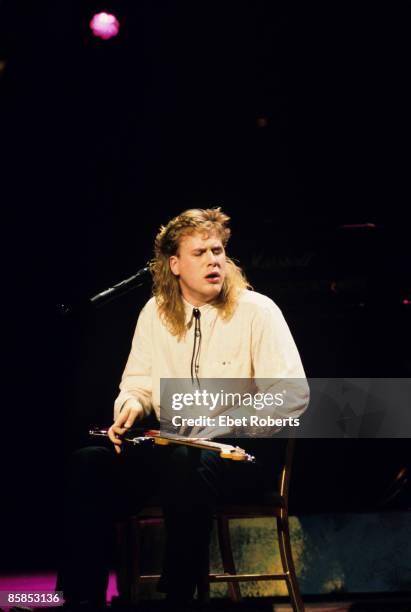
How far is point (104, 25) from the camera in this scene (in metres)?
4.25

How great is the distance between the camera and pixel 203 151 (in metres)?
4.51

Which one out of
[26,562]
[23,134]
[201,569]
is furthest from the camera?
[23,134]

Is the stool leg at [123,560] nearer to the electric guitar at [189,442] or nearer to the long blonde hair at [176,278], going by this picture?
the electric guitar at [189,442]

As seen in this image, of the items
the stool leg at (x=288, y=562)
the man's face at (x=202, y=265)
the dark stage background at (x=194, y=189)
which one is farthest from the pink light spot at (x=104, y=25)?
the stool leg at (x=288, y=562)

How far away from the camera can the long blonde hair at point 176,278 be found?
123 inches

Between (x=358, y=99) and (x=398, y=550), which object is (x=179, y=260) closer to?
(x=398, y=550)

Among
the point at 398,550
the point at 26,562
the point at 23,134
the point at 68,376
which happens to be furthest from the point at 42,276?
the point at 398,550

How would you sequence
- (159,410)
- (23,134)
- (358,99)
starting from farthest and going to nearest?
(358,99) < (23,134) < (159,410)

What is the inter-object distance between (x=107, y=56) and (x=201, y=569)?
3.14 metres

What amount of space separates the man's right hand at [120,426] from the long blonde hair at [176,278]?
0.47m

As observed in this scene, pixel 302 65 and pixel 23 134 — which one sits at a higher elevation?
pixel 302 65

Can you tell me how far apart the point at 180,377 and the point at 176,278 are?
0.46 m

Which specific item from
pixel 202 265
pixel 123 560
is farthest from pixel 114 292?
pixel 123 560

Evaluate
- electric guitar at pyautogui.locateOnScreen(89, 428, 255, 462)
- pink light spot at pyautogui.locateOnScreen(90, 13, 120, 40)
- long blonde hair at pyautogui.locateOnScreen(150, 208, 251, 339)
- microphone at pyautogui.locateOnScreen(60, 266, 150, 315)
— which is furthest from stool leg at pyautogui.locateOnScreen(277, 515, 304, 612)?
pink light spot at pyautogui.locateOnScreen(90, 13, 120, 40)
